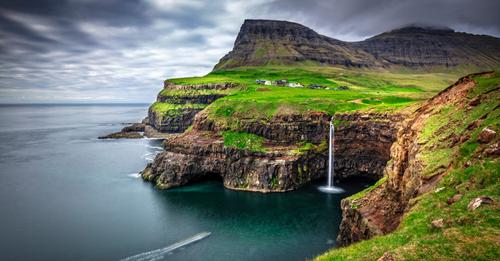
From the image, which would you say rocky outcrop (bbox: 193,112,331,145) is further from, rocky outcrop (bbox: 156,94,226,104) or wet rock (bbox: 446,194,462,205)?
rocky outcrop (bbox: 156,94,226,104)

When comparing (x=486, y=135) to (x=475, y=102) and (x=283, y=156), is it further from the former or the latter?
(x=283, y=156)

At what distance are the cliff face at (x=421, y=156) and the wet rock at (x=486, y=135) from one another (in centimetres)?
101

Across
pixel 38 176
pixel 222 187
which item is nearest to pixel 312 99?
pixel 222 187

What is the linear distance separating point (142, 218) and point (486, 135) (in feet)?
A: 194

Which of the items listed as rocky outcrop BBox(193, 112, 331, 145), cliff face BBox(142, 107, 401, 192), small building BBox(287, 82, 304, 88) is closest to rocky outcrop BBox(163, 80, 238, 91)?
small building BBox(287, 82, 304, 88)

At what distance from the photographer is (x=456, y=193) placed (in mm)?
26516

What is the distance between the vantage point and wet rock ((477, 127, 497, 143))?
95.8ft

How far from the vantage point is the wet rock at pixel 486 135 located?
2920cm

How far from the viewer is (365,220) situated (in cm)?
4009

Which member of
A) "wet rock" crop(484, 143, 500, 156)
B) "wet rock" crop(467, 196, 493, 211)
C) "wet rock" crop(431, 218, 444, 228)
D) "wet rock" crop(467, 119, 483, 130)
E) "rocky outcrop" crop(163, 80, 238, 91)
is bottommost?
"wet rock" crop(431, 218, 444, 228)

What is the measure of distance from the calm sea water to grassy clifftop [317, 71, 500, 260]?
23624 mm

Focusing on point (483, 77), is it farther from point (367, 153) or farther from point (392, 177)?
point (367, 153)

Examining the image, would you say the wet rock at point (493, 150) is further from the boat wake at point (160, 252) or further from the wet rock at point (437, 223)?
the boat wake at point (160, 252)

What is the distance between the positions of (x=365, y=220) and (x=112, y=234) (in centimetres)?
4307
